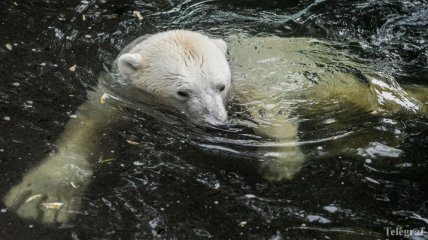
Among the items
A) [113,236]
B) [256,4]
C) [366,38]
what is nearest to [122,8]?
[256,4]

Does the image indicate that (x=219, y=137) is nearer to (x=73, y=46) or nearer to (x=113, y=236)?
(x=113, y=236)

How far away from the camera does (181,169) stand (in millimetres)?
4797

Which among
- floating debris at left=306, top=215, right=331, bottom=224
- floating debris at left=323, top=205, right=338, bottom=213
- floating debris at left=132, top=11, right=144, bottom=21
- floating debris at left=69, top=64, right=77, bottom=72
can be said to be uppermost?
floating debris at left=132, top=11, right=144, bottom=21

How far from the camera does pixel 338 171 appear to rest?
15.8 ft

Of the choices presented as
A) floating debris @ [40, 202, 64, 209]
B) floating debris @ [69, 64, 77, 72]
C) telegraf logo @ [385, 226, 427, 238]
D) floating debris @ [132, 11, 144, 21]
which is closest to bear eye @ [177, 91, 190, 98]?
floating debris @ [69, 64, 77, 72]

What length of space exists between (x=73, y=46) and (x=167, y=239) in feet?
11.9

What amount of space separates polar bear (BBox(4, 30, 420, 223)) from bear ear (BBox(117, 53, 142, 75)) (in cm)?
1

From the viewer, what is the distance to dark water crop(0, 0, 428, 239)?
420 cm

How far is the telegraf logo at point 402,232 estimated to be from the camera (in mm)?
4098

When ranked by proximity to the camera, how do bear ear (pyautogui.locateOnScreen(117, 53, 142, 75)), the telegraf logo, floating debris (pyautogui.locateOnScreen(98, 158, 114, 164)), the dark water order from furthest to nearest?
bear ear (pyautogui.locateOnScreen(117, 53, 142, 75)) < floating debris (pyautogui.locateOnScreen(98, 158, 114, 164)) < the dark water < the telegraf logo

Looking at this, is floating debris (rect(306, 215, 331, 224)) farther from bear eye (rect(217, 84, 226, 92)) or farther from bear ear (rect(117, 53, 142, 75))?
bear ear (rect(117, 53, 142, 75))

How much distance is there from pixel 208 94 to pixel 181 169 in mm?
922

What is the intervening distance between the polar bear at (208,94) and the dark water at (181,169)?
0.15 m

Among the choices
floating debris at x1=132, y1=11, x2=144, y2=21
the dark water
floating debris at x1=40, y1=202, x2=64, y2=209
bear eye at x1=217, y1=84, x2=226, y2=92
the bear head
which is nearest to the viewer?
the dark water
